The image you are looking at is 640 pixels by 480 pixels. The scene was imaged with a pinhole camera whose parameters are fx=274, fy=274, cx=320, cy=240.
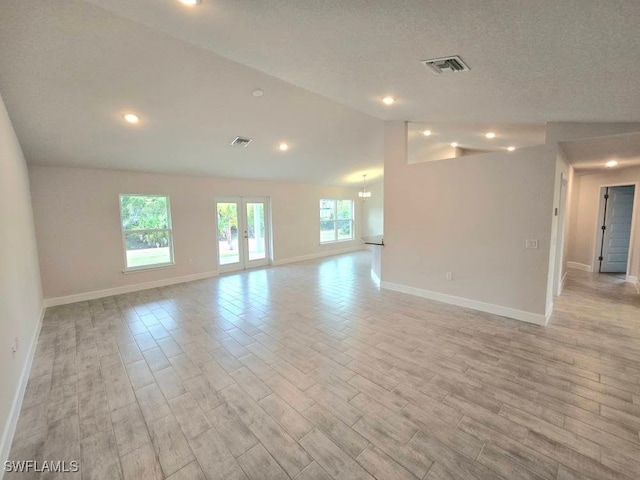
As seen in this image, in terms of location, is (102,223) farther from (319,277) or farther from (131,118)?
(319,277)

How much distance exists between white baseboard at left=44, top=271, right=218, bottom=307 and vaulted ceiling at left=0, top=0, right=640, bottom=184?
7.66 feet

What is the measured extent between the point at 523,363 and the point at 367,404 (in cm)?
Answer: 174

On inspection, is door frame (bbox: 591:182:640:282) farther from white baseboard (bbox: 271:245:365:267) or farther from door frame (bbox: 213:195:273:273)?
door frame (bbox: 213:195:273:273)

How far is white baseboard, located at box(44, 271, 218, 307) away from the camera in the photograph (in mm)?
4772

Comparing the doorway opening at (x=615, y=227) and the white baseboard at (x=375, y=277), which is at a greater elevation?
the doorway opening at (x=615, y=227)

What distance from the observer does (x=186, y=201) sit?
20.4 ft

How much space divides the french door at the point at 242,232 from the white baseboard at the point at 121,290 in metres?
0.70

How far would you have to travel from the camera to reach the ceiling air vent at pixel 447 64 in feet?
7.44

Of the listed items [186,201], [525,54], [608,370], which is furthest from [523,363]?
[186,201]

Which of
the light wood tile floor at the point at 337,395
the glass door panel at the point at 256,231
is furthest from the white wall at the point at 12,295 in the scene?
the glass door panel at the point at 256,231

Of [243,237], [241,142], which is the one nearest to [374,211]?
[243,237]

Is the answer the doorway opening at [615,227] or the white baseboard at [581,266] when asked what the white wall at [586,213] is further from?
the doorway opening at [615,227]

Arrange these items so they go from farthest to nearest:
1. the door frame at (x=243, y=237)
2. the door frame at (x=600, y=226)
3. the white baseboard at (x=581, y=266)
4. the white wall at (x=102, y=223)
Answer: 1. the door frame at (x=243, y=237)
2. the white baseboard at (x=581, y=266)
3. the door frame at (x=600, y=226)
4. the white wall at (x=102, y=223)

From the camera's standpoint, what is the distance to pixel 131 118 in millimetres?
3773
